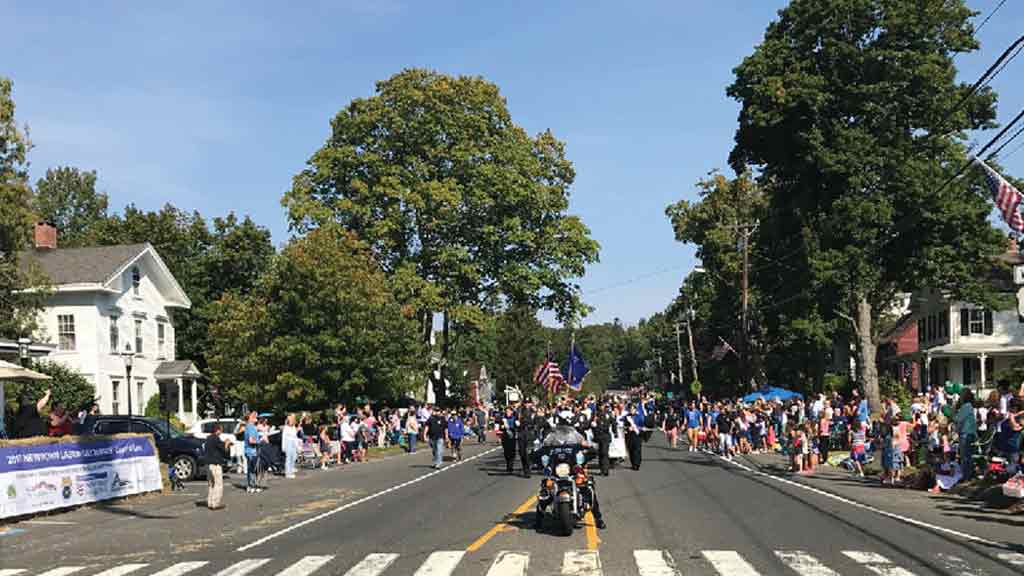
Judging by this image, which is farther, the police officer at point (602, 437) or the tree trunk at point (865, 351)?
the tree trunk at point (865, 351)

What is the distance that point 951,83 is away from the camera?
4234cm

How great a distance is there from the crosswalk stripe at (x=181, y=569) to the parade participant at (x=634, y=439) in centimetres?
1722

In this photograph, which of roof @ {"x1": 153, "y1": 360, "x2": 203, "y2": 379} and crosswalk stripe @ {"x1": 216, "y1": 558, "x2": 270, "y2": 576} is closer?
crosswalk stripe @ {"x1": 216, "y1": 558, "x2": 270, "y2": 576}

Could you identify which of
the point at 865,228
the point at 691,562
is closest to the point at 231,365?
the point at 865,228

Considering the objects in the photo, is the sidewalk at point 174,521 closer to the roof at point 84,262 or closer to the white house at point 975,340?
Result: the roof at point 84,262

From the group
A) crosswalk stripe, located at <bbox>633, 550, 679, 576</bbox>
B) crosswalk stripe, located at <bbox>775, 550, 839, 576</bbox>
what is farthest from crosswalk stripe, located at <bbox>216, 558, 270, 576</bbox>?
crosswalk stripe, located at <bbox>775, 550, 839, 576</bbox>

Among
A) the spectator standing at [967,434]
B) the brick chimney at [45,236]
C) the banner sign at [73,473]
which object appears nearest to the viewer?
the banner sign at [73,473]

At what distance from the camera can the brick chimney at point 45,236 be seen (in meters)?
54.5

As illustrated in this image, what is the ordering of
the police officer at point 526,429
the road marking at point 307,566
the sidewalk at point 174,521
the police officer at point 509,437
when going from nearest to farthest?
the road marking at point 307,566, the sidewalk at point 174,521, the police officer at point 526,429, the police officer at point 509,437

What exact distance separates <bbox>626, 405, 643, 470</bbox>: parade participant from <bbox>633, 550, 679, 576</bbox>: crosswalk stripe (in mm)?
16016

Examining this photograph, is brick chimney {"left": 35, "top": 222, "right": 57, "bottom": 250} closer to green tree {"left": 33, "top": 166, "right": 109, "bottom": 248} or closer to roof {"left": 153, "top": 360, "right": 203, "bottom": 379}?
roof {"left": 153, "top": 360, "right": 203, "bottom": 379}

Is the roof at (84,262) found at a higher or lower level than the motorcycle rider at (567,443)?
higher

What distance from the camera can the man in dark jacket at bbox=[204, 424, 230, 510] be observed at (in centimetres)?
2105

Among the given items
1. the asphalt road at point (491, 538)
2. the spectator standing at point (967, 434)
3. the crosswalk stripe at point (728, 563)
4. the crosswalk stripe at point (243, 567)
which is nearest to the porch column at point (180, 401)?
the asphalt road at point (491, 538)
